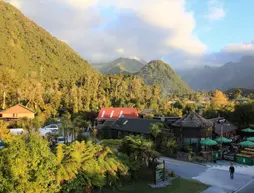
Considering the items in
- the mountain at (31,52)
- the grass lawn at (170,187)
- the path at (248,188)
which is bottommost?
the path at (248,188)

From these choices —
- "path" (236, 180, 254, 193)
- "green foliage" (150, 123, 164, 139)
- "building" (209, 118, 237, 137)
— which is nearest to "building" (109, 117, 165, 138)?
"green foliage" (150, 123, 164, 139)

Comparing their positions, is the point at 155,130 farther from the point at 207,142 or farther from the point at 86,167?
the point at 86,167

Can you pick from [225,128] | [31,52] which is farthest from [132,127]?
[31,52]

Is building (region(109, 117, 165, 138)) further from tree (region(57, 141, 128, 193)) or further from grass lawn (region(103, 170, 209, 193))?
tree (region(57, 141, 128, 193))

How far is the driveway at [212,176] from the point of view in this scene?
62.1 feet

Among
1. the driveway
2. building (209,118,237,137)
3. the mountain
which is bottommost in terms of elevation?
the driveway

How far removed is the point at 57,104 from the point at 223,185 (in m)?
59.7

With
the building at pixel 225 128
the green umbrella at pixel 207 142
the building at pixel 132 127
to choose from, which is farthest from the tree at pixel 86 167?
the building at pixel 225 128

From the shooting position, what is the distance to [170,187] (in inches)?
727

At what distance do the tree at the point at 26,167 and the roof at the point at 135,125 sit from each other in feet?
70.9

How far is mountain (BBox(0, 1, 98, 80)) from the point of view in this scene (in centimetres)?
11641

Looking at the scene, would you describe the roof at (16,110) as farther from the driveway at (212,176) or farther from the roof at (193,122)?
the driveway at (212,176)

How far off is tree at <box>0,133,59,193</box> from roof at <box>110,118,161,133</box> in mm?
21617

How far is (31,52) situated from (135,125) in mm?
113215
